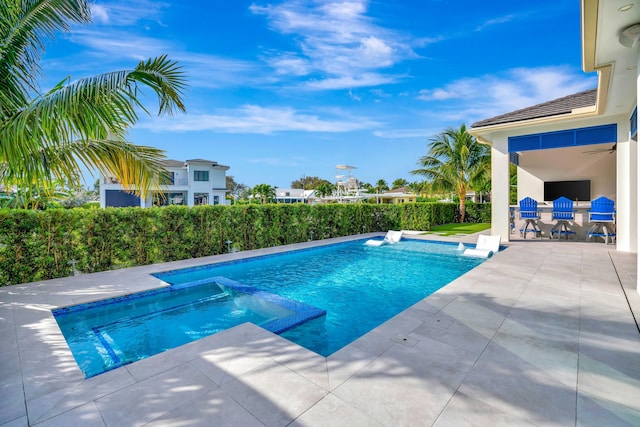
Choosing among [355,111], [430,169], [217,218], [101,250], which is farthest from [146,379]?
[355,111]

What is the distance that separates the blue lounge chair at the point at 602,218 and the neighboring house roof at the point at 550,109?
11.0 ft

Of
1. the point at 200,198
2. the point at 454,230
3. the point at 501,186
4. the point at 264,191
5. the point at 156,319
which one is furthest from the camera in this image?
the point at 264,191

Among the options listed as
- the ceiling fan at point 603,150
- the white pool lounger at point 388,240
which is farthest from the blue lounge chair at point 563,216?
the white pool lounger at point 388,240

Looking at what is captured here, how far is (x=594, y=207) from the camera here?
10.6 metres

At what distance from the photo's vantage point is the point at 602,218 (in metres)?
10.7

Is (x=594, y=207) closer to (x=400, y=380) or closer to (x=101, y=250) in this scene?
(x=400, y=380)

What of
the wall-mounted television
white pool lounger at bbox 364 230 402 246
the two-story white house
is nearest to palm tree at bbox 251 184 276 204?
the two-story white house

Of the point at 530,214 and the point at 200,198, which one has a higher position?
the point at 200,198

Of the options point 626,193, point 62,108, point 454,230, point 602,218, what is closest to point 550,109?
point 626,193

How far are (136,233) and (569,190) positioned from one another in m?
18.0

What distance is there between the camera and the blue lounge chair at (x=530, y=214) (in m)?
12.2

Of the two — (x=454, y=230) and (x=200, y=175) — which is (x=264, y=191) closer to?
(x=200, y=175)

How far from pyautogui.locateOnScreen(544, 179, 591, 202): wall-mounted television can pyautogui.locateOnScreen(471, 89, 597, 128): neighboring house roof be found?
4832mm

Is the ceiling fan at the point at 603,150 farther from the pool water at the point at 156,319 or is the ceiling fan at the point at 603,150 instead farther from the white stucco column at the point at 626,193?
the pool water at the point at 156,319
